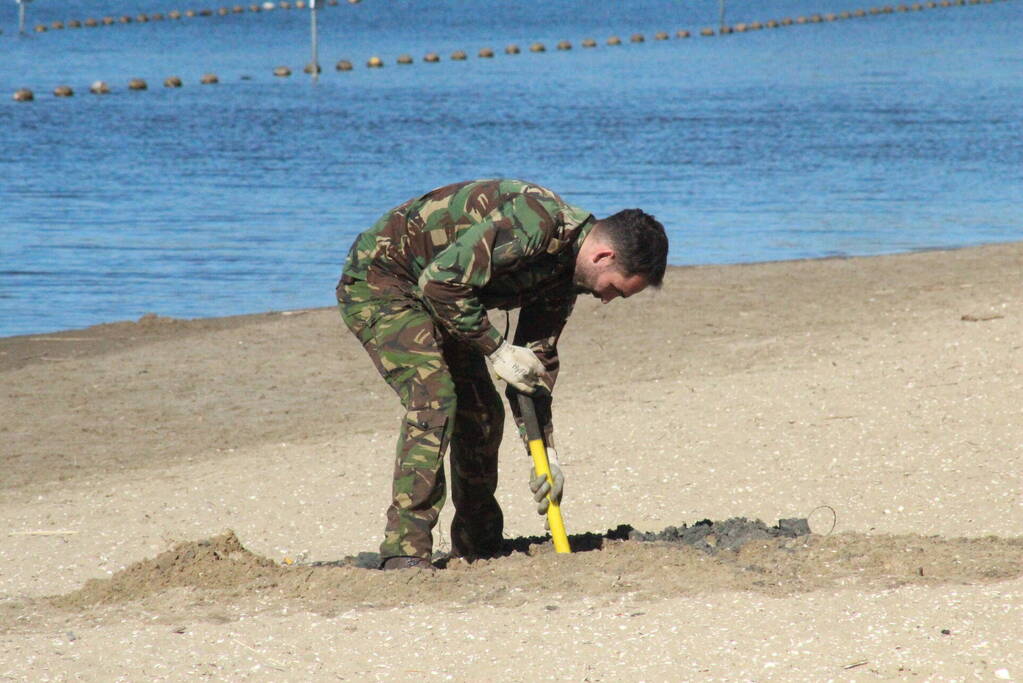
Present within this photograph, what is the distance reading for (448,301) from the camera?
5.12m

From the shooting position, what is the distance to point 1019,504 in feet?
23.0

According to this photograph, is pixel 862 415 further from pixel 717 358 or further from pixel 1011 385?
pixel 717 358

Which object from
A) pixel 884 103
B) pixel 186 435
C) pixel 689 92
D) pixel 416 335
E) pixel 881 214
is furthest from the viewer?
pixel 689 92

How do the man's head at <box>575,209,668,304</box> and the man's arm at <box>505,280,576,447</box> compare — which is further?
the man's arm at <box>505,280,576,447</box>

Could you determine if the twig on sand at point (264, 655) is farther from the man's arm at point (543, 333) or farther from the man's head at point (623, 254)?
the man's head at point (623, 254)

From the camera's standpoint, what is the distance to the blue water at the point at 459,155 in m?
17.6

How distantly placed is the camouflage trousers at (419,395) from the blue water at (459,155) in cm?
895

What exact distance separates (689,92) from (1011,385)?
111ft

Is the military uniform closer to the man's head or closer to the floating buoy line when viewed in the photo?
the man's head

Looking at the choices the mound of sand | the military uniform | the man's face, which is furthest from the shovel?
the man's face

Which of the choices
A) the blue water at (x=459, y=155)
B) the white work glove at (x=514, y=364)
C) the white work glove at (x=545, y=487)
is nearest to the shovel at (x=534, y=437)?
the white work glove at (x=545, y=487)

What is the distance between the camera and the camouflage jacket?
16.8 feet

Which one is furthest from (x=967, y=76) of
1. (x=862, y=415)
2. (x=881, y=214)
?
(x=862, y=415)

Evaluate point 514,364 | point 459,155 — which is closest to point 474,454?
point 514,364
